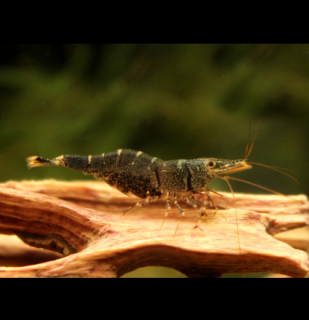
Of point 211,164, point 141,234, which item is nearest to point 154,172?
point 211,164

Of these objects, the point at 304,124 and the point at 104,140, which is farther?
the point at 104,140

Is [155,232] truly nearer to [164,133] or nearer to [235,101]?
[164,133]

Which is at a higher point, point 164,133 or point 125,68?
point 125,68

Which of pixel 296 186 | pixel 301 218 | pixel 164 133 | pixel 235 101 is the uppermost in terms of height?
pixel 235 101

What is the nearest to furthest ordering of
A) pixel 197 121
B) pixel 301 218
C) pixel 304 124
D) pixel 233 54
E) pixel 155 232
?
pixel 155 232, pixel 301 218, pixel 304 124, pixel 233 54, pixel 197 121

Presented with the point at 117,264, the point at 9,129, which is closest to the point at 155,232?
the point at 117,264

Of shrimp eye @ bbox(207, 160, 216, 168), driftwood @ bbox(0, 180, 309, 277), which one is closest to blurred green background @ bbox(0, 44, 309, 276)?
driftwood @ bbox(0, 180, 309, 277)
